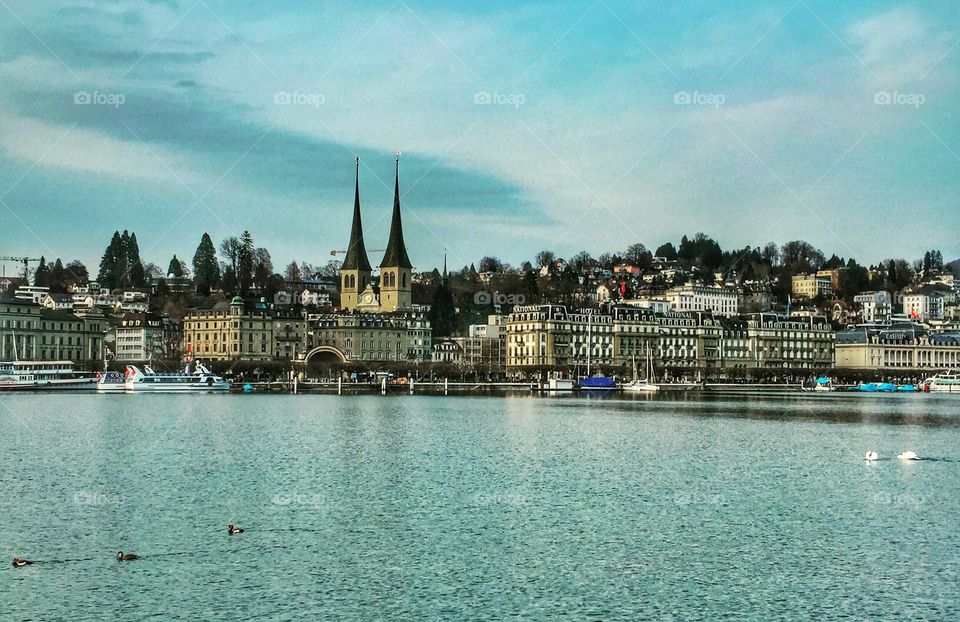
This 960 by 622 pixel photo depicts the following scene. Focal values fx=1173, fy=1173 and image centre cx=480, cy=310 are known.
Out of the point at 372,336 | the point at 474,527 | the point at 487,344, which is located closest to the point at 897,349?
the point at 487,344

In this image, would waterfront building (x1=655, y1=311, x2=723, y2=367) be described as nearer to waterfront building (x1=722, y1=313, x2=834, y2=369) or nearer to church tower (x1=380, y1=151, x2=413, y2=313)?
waterfront building (x1=722, y1=313, x2=834, y2=369)

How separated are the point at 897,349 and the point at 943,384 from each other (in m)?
22.5

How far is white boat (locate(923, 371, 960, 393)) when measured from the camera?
164625 mm

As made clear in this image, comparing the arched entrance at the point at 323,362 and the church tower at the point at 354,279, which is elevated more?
the church tower at the point at 354,279

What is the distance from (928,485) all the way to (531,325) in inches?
4930

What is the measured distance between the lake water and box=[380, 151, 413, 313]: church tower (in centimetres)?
13133

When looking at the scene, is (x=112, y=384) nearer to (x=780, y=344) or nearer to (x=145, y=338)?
(x=145, y=338)

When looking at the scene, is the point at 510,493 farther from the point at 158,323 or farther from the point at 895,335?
the point at 895,335

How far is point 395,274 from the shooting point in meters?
190

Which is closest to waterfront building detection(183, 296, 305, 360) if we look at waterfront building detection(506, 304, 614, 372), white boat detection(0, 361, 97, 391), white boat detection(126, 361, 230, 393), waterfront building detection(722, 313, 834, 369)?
white boat detection(0, 361, 97, 391)

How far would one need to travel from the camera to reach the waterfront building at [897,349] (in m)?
190

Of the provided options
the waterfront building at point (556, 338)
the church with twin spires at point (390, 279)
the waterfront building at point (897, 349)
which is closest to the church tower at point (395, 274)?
the church with twin spires at point (390, 279)

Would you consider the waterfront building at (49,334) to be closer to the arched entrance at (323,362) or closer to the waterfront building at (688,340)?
the arched entrance at (323,362)

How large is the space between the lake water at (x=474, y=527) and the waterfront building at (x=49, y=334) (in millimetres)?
93040
